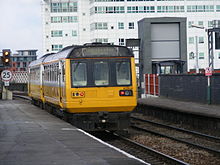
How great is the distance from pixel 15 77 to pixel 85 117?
56.3 m

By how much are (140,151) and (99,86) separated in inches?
108

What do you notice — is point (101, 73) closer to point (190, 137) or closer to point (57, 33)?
point (190, 137)

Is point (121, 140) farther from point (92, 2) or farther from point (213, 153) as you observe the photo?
point (92, 2)

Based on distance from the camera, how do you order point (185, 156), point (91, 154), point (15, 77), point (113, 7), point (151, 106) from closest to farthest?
point (91, 154) → point (185, 156) → point (151, 106) → point (15, 77) → point (113, 7)

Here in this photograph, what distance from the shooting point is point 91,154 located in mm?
10477

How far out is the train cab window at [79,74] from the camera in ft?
51.0

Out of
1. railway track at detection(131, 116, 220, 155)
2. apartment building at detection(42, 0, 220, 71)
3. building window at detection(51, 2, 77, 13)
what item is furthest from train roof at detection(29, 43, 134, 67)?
building window at detection(51, 2, 77, 13)

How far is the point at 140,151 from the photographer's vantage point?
13766 millimetres

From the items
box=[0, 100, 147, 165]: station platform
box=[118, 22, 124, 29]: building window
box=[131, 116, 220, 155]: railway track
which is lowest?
box=[131, 116, 220, 155]: railway track

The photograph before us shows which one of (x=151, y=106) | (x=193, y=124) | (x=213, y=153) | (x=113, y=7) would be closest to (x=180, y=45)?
(x=151, y=106)

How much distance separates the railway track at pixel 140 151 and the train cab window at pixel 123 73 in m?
1.78

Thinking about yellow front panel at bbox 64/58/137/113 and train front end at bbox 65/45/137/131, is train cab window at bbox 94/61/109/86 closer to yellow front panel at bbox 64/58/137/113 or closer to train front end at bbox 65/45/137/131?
train front end at bbox 65/45/137/131

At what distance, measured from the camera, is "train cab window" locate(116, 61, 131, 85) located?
15742 millimetres

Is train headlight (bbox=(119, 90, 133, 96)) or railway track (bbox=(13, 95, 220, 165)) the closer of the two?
railway track (bbox=(13, 95, 220, 165))
